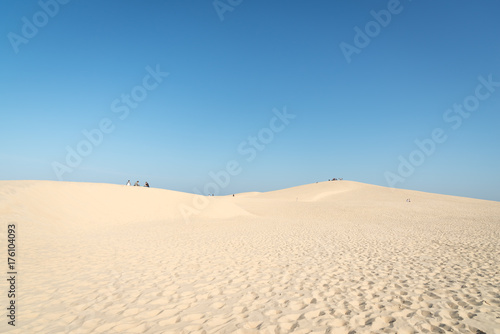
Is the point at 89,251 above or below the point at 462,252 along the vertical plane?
above

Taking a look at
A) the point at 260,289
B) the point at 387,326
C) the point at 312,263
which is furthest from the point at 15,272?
the point at 387,326

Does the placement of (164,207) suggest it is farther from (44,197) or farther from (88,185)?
(44,197)

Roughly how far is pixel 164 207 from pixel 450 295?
2107 centimetres

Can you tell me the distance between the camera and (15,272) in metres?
6.89

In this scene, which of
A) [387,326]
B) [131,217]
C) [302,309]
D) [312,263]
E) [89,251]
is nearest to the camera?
[387,326]

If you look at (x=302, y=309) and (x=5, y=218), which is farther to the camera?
(x=5, y=218)

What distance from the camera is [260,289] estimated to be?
229 inches

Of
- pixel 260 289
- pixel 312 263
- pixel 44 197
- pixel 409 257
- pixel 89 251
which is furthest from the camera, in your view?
pixel 44 197

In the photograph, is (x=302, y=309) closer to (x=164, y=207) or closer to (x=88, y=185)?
(x=164, y=207)

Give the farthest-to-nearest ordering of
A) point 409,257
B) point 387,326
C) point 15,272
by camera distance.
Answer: point 409,257, point 15,272, point 387,326

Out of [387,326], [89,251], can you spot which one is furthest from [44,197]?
[387,326]

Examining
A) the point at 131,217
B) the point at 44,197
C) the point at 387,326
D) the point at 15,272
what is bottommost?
the point at 387,326

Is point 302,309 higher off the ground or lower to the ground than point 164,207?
lower

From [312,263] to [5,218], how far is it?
51.8 ft
